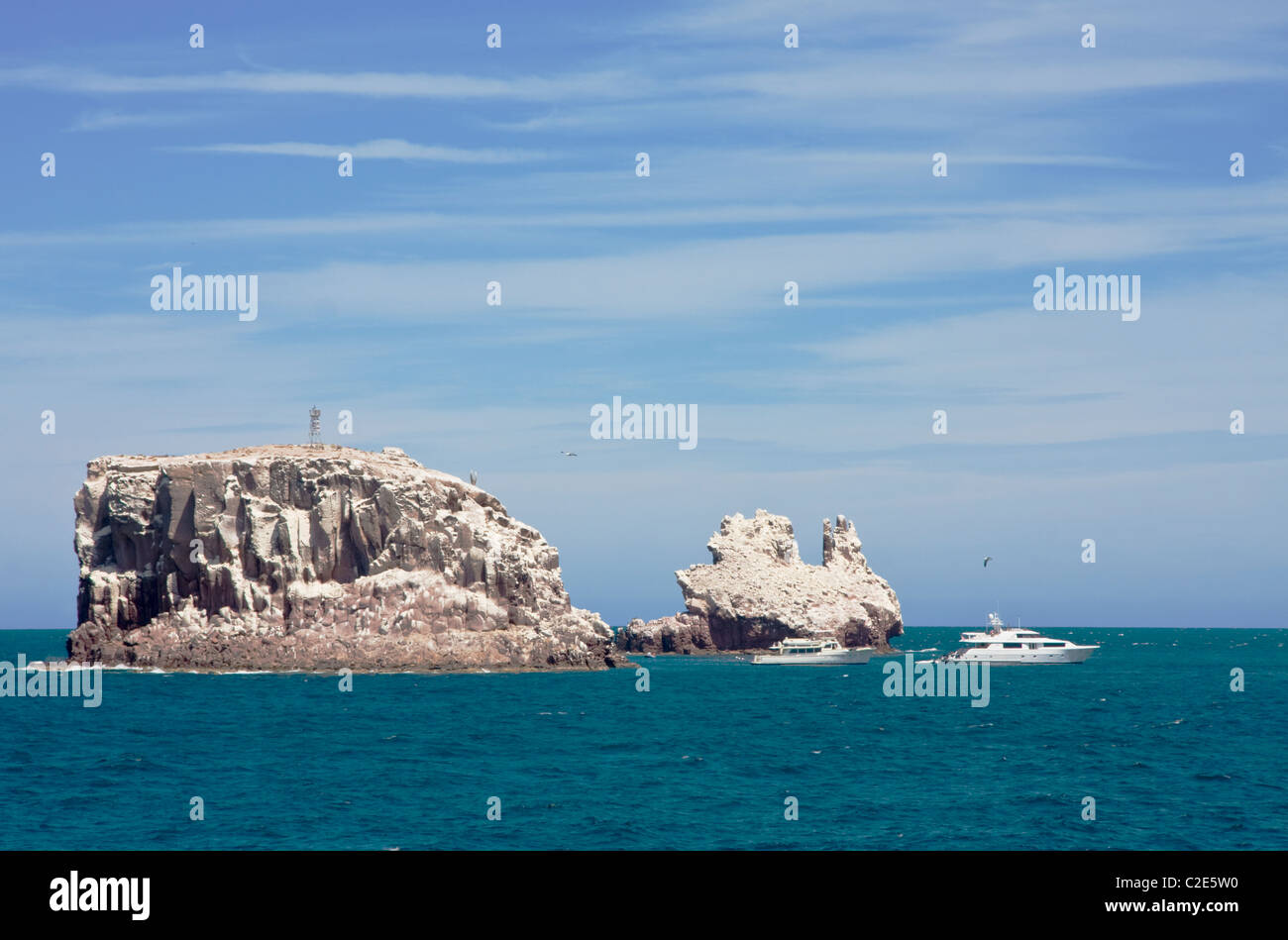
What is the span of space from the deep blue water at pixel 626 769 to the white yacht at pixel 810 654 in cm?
3989

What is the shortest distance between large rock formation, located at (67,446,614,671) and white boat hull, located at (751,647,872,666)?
3183 centimetres

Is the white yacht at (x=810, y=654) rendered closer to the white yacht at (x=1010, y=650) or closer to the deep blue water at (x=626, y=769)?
the white yacht at (x=1010, y=650)

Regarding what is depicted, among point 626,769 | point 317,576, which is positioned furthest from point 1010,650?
point 626,769

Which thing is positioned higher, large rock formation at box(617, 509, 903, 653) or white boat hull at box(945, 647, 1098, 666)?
large rock formation at box(617, 509, 903, 653)

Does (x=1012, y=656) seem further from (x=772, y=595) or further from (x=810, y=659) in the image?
(x=772, y=595)

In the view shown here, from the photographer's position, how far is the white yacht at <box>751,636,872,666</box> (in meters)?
131

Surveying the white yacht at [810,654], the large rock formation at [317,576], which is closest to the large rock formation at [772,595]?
the white yacht at [810,654]

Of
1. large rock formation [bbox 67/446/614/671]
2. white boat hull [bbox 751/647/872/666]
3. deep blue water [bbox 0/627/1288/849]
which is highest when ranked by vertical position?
large rock formation [bbox 67/446/614/671]

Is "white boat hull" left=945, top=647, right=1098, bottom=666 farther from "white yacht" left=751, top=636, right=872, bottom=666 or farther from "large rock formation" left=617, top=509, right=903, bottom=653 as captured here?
"large rock formation" left=617, top=509, right=903, bottom=653

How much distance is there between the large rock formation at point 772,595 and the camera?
14050cm

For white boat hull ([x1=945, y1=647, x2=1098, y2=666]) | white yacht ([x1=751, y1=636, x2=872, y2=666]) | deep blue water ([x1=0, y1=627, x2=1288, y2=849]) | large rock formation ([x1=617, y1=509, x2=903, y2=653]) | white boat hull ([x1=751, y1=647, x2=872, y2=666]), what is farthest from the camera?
large rock formation ([x1=617, y1=509, x2=903, y2=653])

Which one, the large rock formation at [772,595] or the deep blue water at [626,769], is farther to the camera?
the large rock formation at [772,595]

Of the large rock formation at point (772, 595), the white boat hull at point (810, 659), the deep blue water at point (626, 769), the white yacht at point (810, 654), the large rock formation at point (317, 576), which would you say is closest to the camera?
the deep blue water at point (626, 769)

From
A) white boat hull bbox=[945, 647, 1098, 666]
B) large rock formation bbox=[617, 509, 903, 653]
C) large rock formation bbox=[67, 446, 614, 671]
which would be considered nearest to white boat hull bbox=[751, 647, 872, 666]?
large rock formation bbox=[617, 509, 903, 653]
